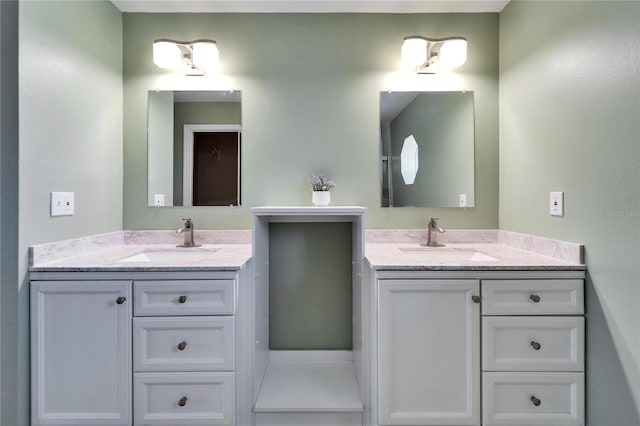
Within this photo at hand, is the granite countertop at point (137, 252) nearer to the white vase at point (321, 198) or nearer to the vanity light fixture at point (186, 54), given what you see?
the white vase at point (321, 198)

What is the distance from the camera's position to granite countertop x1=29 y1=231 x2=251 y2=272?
1.40 m

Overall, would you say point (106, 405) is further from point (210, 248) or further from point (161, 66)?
point (161, 66)

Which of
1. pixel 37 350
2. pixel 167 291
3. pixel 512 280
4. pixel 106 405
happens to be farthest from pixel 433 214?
pixel 37 350

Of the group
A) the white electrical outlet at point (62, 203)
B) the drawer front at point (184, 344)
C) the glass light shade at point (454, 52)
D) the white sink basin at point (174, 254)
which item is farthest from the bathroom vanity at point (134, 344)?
the glass light shade at point (454, 52)

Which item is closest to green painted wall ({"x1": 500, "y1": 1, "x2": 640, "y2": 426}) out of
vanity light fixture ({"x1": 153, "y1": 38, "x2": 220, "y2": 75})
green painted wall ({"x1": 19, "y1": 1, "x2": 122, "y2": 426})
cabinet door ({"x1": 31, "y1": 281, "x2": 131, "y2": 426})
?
vanity light fixture ({"x1": 153, "y1": 38, "x2": 220, "y2": 75})

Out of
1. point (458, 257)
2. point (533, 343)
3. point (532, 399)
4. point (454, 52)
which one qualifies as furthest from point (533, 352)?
point (454, 52)

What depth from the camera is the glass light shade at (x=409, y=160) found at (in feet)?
6.65

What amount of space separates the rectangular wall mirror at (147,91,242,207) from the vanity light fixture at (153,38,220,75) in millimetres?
157

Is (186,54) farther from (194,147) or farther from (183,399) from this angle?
(183,399)

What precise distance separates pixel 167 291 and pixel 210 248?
1.79ft

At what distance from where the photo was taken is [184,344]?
4.57 ft

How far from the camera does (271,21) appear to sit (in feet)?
6.68

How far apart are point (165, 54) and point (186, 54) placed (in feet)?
0.39

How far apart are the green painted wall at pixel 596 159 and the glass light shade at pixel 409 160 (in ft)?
1.89
